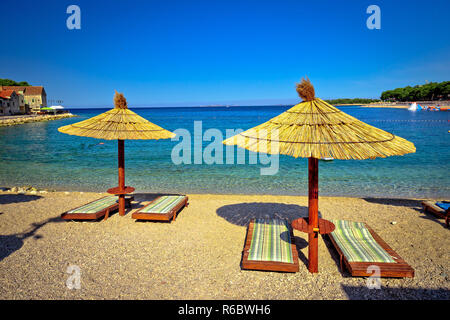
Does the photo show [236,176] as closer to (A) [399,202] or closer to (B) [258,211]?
(B) [258,211]

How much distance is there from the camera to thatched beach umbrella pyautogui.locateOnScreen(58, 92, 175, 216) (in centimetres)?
643

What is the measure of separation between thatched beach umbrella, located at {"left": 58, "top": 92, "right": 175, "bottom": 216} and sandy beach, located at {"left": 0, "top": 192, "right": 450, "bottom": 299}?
165 centimetres

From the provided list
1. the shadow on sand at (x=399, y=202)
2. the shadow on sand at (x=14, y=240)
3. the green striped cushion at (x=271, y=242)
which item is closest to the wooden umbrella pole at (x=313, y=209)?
the green striped cushion at (x=271, y=242)

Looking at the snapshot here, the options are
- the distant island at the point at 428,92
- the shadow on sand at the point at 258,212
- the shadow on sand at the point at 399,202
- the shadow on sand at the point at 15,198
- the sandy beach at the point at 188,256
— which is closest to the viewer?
the sandy beach at the point at 188,256

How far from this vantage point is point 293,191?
37.0 feet

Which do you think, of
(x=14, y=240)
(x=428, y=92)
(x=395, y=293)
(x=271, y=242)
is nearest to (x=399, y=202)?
(x=395, y=293)

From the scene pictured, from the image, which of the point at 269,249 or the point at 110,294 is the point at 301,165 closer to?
the point at 269,249

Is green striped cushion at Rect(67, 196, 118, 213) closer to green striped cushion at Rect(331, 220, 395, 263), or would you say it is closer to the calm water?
the calm water

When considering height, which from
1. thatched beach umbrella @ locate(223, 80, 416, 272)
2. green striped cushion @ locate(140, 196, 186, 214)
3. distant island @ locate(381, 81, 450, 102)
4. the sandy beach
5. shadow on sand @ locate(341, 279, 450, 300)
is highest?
distant island @ locate(381, 81, 450, 102)

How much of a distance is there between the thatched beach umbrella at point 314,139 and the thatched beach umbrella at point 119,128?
2900mm

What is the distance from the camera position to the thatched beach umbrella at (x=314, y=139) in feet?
12.8

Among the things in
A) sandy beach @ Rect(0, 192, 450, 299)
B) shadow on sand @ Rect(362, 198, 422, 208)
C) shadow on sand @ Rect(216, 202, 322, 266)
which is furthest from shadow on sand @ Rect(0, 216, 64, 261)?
shadow on sand @ Rect(362, 198, 422, 208)

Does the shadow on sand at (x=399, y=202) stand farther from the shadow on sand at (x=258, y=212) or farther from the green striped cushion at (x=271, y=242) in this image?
the green striped cushion at (x=271, y=242)
